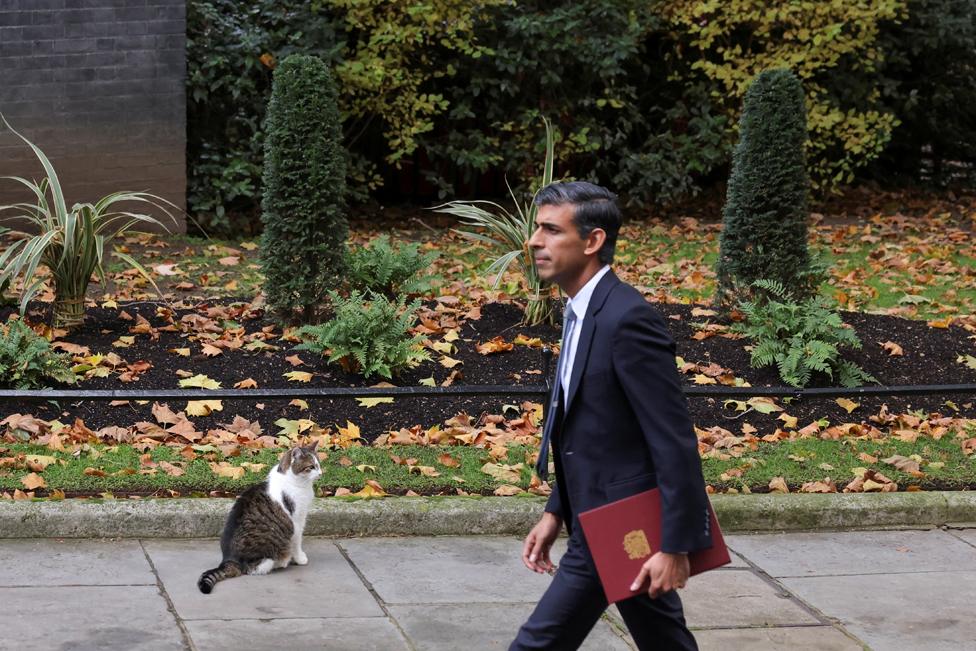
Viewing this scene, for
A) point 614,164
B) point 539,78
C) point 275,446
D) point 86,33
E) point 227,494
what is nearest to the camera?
point 227,494

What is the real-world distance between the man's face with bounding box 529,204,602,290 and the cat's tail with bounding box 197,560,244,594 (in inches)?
95.7

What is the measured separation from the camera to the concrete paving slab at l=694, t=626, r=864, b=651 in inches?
199

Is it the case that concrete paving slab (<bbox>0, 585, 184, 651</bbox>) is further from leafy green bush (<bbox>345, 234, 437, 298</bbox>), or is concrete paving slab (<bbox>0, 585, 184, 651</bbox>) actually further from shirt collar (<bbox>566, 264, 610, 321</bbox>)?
leafy green bush (<bbox>345, 234, 437, 298</bbox>)

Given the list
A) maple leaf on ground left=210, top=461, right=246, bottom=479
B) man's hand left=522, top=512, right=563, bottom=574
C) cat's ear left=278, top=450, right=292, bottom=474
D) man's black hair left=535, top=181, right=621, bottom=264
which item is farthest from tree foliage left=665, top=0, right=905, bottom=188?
man's hand left=522, top=512, right=563, bottom=574

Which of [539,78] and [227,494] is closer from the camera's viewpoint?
[227,494]

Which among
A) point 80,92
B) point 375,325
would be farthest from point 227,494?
point 80,92

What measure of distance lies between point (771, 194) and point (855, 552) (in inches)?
150

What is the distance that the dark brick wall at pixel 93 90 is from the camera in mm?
13594

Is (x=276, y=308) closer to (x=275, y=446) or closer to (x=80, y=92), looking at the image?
(x=275, y=446)

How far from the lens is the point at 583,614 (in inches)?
147

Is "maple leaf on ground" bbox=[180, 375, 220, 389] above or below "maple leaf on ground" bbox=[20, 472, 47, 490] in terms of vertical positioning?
above

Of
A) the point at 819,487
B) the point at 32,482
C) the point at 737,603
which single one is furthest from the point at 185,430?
the point at 819,487

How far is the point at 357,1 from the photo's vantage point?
46.7ft

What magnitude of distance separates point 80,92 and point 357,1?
312 centimetres
